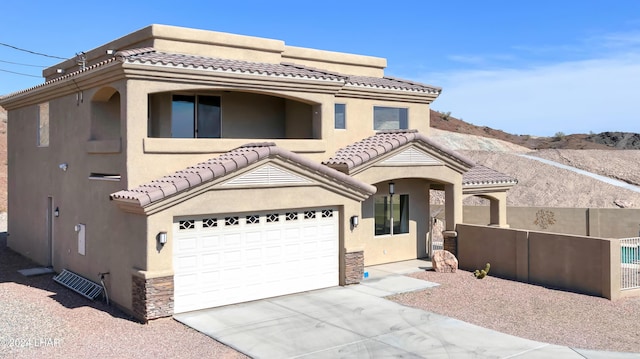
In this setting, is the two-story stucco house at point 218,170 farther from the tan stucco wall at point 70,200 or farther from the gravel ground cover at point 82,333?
the gravel ground cover at point 82,333

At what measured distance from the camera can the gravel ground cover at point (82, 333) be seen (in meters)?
10.5

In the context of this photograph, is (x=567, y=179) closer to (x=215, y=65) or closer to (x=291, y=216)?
(x=291, y=216)

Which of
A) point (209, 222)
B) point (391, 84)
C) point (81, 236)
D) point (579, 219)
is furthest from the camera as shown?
point (579, 219)

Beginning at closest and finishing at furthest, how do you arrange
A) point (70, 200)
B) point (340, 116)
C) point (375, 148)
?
point (70, 200)
point (375, 148)
point (340, 116)

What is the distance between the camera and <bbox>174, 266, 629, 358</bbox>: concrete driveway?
1045cm

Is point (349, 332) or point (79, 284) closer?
point (349, 332)

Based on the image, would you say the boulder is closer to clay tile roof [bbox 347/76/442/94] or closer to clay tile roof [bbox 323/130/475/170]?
clay tile roof [bbox 323/130/475/170]

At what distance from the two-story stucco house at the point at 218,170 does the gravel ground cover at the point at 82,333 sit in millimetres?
658

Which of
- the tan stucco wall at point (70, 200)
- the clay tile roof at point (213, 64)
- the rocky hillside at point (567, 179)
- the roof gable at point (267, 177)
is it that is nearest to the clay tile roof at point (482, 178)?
the clay tile roof at point (213, 64)

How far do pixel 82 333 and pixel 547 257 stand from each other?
12382mm

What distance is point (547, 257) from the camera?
16.6m

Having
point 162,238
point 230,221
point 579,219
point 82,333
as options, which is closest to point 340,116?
point 230,221

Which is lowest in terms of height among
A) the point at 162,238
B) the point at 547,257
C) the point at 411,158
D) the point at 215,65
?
the point at 547,257

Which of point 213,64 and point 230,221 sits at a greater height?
point 213,64
